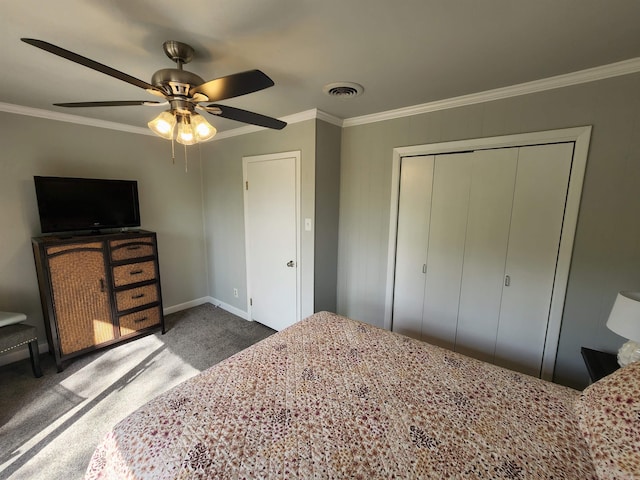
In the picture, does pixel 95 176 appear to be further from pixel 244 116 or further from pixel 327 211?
pixel 327 211

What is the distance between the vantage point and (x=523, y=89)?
1.89 m

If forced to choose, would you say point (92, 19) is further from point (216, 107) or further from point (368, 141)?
point (368, 141)

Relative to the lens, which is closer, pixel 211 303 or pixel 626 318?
pixel 626 318

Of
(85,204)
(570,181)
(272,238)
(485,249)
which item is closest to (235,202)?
(272,238)

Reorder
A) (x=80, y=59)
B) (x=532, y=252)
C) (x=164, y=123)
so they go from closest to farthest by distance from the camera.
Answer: (x=80, y=59) → (x=164, y=123) → (x=532, y=252)

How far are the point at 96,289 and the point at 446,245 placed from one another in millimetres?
3251

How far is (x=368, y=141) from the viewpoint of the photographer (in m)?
2.66

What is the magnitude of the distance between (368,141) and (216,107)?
5.27 ft

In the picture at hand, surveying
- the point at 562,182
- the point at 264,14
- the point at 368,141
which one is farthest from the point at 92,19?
the point at 562,182

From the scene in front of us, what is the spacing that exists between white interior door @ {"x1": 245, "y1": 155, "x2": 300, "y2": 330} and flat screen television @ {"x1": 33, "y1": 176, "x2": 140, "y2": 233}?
4.06 feet

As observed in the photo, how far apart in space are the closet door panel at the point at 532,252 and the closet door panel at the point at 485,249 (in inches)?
2.2

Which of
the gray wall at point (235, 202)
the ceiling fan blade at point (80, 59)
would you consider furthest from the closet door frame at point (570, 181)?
the ceiling fan blade at point (80, 59)

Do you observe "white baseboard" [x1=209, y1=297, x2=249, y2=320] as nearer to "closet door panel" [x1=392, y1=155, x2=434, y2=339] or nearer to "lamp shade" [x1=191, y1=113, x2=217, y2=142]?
"closet door panel" [x1=392, y1=155, x2=434, y2=339]

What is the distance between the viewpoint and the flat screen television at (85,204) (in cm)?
251
